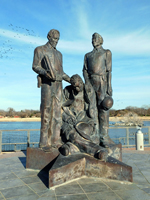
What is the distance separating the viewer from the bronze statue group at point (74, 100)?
4129 mm

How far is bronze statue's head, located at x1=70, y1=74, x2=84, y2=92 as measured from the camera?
4.63 m

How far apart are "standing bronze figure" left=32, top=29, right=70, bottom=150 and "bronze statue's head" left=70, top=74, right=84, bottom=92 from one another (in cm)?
31

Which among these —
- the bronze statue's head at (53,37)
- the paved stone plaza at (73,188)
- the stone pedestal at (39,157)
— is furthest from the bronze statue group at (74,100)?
the paved stone plaza at (73,188)

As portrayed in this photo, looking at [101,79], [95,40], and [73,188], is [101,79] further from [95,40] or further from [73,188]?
[73,188]

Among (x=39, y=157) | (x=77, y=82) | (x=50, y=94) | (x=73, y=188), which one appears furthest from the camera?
(x=77, y=82)

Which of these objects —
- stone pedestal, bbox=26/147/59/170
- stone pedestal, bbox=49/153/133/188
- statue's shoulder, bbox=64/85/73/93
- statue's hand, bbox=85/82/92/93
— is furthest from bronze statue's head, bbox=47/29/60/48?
stone pedestal, bbox=49/153/133/188

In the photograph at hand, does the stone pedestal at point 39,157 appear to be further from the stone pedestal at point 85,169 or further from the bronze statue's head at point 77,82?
the bronze statue's head at point 77,82

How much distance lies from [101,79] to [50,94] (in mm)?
1292

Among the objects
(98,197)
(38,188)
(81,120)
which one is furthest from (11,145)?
(98,197)

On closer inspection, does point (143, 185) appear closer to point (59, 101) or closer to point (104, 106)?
point (104, 106)

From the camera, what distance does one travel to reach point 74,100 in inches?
188

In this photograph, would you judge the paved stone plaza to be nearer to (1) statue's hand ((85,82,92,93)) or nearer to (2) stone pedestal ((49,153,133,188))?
(2) stone pedestal ((49,153,133,188))

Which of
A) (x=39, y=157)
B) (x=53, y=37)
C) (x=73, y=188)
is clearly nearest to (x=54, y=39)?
(x=53, y=37)

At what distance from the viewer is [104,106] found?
15.0 ft
